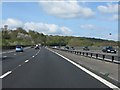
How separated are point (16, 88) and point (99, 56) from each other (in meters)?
23.4

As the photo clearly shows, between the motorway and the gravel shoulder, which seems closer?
the motorway

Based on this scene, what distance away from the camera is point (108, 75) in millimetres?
17141

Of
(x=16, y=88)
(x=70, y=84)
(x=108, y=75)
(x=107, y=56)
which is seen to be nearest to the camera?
(x=16, y=88)

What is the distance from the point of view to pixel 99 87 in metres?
13.3

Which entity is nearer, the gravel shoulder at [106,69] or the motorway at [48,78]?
the motorway at [48,78]

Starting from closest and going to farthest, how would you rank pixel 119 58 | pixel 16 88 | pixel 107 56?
1. pixel 16 88
2. pixel 119 58
3. pixel 107 56

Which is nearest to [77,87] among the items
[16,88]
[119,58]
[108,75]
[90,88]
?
[90,88]

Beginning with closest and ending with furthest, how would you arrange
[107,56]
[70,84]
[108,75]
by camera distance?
[70,84] → [108,75] → [107,56]

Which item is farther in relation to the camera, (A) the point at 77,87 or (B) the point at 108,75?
(B) the point at 108,75

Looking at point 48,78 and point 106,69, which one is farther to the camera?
point 106,69

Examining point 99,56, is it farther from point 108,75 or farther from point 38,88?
point 38,88

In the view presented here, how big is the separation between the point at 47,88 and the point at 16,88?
3.76 feet

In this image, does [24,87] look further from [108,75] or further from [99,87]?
[108,75]

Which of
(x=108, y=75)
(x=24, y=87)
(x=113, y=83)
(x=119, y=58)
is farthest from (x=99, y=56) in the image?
(x=24, y=87)
